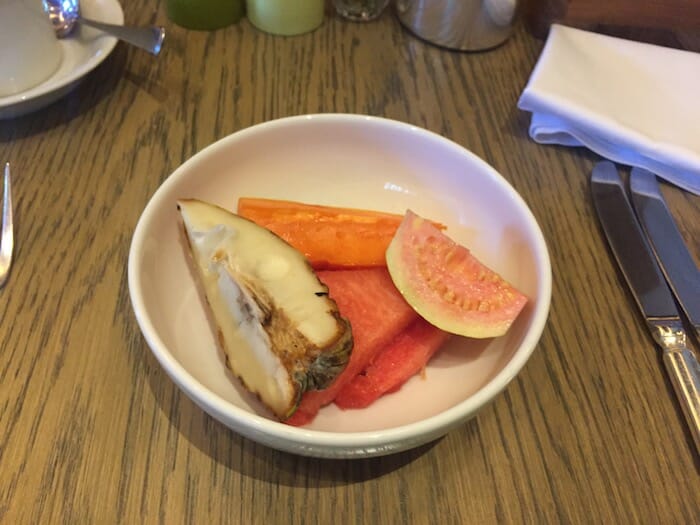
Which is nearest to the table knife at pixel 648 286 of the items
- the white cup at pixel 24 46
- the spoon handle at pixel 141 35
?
the spoon handle at pixel 141 35


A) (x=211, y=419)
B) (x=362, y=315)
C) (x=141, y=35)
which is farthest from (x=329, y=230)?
(x=141, y=35)

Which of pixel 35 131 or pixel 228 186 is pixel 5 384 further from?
pixel 35 131

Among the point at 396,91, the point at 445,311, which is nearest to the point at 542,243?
the point at 445,311

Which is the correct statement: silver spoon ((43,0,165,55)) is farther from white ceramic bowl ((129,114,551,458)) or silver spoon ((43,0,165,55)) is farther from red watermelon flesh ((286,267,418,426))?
red watermelon flesh ((286,267,418,426))

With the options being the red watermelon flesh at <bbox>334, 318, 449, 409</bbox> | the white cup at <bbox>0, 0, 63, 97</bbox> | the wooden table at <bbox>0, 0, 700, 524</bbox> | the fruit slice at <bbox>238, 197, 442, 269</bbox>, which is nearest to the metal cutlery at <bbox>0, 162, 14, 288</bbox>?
the wooden table at <bbox>0, 0, 700, 524</bbox>

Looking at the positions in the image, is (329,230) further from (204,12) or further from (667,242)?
(204,12)

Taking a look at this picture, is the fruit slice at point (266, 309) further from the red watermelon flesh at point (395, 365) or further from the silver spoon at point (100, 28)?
the silver spoon at point (100, 28)
